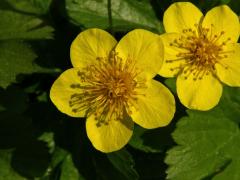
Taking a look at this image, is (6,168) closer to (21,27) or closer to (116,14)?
(21,27)

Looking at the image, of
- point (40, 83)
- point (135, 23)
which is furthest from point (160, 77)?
point (40, 83)

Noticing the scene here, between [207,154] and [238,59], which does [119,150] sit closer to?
[207,154]

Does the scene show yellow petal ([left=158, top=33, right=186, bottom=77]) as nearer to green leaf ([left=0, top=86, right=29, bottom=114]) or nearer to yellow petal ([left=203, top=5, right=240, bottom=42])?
yellow petal ([left=203, top=5, right=240, bottom=42])

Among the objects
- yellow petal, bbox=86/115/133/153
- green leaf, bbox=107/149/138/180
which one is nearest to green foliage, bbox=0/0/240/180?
green leaf, bbox=107/149/138/180

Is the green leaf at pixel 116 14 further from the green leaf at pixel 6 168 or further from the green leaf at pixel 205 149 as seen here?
the green leaf at pixel 6 168

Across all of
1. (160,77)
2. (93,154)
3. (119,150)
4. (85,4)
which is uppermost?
(85,4)

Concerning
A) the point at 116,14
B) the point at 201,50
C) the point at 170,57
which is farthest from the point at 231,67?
the point at 116,14
